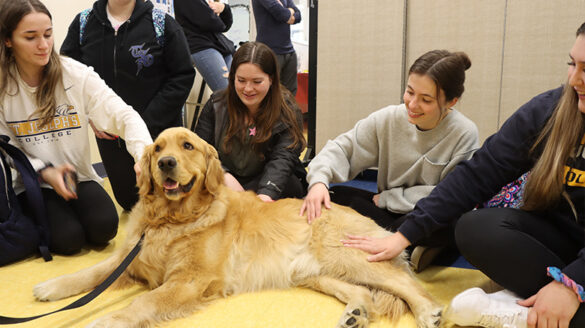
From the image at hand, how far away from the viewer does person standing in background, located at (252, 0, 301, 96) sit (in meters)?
4.67

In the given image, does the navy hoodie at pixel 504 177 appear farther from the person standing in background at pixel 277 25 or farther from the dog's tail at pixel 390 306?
the person standing in background at pixel 277 25

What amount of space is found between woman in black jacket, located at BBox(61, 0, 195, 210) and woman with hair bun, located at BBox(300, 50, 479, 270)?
1387 millimetres

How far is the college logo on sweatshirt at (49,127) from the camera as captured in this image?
2.46 metres

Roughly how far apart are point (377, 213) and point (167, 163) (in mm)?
1289

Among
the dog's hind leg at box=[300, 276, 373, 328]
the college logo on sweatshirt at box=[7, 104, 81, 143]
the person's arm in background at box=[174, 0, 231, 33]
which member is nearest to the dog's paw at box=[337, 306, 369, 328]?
the dog's hind leg at box=[300, 276, 373, 328]

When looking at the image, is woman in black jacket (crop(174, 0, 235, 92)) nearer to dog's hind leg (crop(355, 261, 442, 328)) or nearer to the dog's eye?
the dog's eye

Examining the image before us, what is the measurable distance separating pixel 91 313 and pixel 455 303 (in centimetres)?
154

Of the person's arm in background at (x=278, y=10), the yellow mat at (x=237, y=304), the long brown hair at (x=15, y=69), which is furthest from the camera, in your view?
the person's arm in background at (x=278, y=10)

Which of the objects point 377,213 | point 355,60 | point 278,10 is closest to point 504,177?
point 377,213

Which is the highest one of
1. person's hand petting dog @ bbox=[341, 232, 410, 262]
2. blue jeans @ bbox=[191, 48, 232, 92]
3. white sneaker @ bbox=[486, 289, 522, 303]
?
blue jeans @ bbox=[191, 48, 232, 92]

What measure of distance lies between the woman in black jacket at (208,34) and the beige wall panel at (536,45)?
8.76ft

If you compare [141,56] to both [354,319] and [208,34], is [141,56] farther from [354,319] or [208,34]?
[354,319]

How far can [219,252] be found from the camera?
2.03 m

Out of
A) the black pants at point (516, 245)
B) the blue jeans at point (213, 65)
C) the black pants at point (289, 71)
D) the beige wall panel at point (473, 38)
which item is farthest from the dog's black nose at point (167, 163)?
the black pants at point (289, 71)
